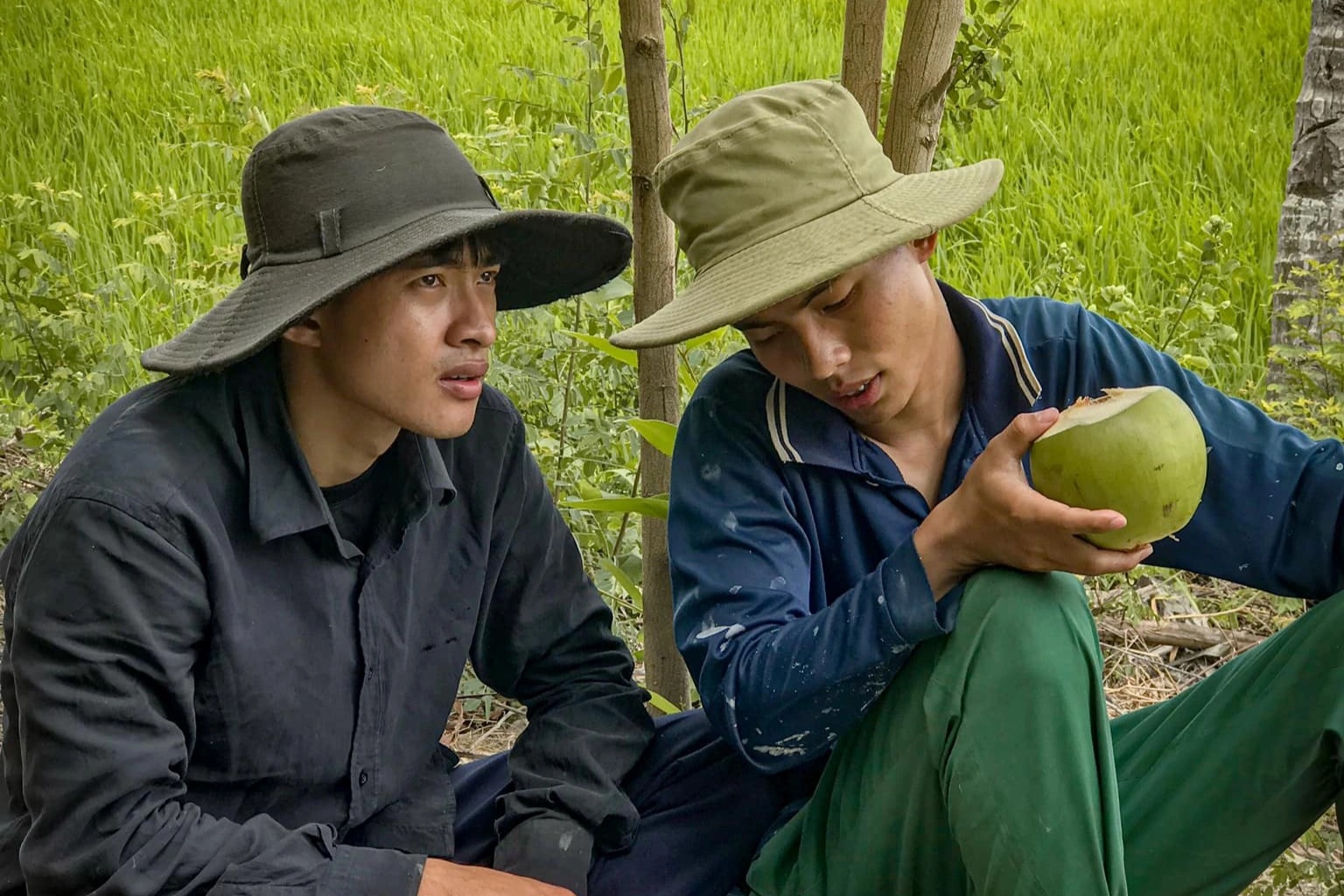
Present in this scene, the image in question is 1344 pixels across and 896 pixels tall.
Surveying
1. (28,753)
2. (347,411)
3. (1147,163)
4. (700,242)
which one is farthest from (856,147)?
(1147,163)

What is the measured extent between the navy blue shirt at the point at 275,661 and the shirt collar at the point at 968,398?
0.41m

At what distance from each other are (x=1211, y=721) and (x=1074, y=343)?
0.53m

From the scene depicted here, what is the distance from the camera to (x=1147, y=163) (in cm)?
541

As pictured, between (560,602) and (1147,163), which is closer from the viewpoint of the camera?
(560,602)

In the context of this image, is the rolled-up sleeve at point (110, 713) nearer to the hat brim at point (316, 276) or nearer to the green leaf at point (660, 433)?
the hat brim at point (316, 276)

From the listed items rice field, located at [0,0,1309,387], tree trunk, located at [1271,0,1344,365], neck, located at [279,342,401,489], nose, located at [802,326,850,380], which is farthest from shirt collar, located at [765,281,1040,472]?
tree trunk, located at [1271,0,1344,365]

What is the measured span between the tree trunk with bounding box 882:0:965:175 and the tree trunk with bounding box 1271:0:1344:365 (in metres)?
2.00

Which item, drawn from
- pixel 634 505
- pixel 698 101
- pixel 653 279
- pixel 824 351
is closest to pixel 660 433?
pixel 634 505

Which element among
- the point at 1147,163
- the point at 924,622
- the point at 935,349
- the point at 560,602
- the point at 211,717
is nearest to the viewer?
the point at 924,622

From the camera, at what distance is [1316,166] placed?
13.3ft

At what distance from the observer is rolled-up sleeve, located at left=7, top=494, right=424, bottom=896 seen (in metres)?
1.61

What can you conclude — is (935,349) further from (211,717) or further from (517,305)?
(211,717)

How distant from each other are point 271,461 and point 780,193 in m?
0.71

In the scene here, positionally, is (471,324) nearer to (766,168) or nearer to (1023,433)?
(766,168)
